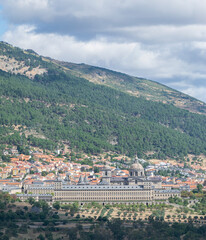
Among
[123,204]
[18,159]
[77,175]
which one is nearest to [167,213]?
[123,204]

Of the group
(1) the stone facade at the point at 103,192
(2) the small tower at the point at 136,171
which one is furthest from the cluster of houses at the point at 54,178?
(1) the stone facade at the point at 103,192

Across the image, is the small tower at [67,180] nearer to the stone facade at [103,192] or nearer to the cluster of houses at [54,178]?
the cluster of houses at [54,178]

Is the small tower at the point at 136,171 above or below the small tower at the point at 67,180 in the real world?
above

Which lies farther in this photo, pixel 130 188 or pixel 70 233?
pixel 130 188

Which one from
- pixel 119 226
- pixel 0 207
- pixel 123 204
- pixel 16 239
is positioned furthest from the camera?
pixel 123 204

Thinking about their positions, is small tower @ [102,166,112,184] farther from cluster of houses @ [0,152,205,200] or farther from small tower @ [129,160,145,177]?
small tower @ [129,160,145,177]

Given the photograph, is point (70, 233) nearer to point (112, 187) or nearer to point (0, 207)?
point (0, 207)

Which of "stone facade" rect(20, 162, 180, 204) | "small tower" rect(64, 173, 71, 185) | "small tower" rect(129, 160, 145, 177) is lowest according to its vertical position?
"stone facade" rect(20, 162, 180, 204)

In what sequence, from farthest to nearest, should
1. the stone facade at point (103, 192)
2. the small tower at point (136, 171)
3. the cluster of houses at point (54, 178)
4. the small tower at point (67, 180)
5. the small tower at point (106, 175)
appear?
1. the small tower at point (136, 171)
2. the small tower at point (106, 175)
3. the small tower at point (67, 180)
4. the cluster of houses at point (54, 178)
5. the stone facade at point (103, 192)

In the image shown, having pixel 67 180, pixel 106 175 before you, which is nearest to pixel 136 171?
pixel 106 175

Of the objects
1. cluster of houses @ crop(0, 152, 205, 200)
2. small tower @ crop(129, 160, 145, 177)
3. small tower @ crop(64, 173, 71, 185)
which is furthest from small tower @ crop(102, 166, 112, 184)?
small tower @ crop(64, 173, 71, 185)

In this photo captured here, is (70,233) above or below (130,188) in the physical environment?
below
